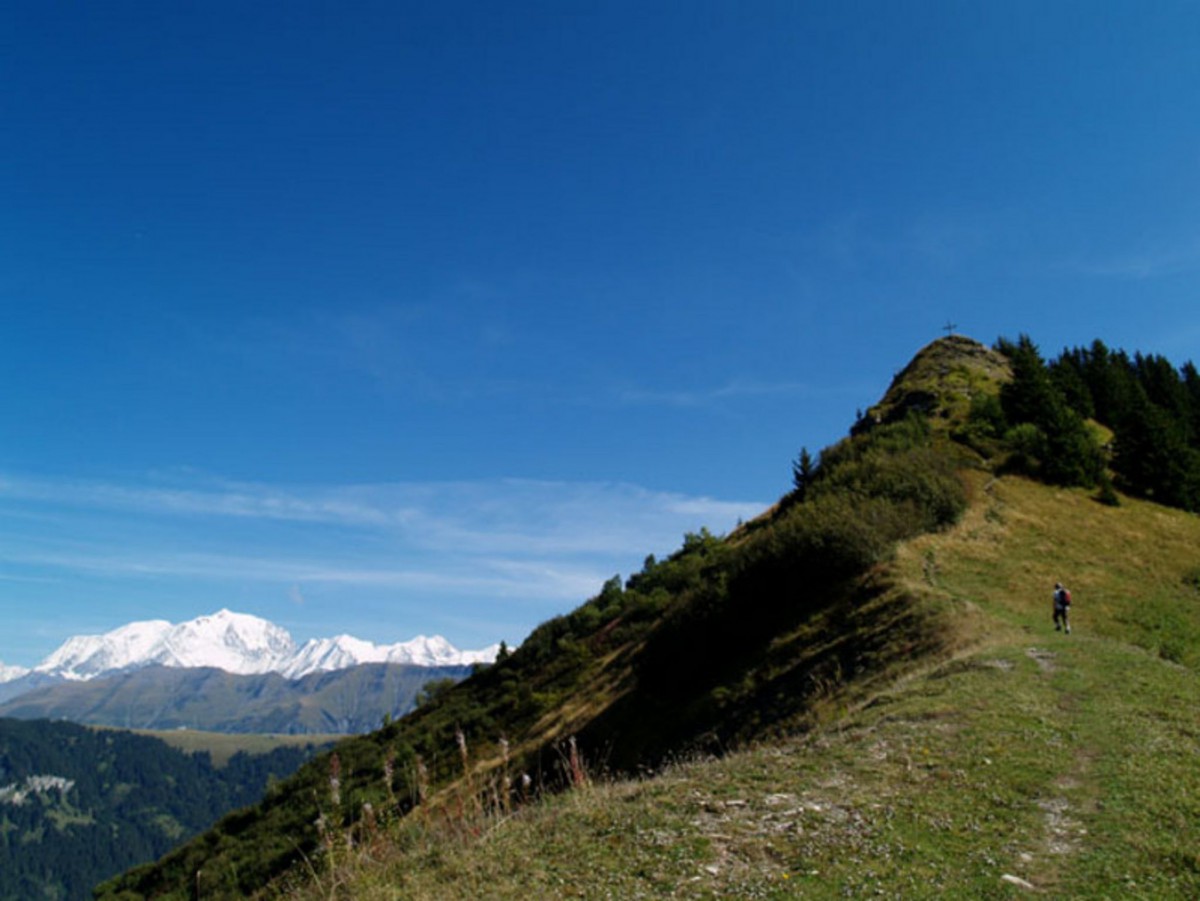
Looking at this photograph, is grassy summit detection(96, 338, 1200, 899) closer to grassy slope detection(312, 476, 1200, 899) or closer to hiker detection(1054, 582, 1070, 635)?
grassy slope detection(312, 476, 1200, 899)

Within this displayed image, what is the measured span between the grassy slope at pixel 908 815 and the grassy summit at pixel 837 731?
0.05 m

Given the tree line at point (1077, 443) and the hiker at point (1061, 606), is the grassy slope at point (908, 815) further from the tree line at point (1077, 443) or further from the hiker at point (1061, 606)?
the tree line at point (1077, 443)

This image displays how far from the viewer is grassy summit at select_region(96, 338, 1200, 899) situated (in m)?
7.22

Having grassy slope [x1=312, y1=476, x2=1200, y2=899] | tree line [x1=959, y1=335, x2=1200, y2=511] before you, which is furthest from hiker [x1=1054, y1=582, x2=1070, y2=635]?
tree line [x1=959, y1=335, x2=1200, y2=511]

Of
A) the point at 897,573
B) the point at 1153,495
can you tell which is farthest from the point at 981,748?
the point at 1153,495

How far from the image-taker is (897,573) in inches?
1221

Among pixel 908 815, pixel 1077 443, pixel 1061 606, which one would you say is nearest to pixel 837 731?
pixel 908 815

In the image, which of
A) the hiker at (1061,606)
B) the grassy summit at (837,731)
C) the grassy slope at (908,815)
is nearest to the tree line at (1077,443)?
the grassy summit at (837,731)

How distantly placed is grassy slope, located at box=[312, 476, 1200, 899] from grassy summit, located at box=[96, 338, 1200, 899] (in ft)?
0.16

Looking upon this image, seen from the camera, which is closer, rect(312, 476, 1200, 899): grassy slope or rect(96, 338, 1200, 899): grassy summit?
rect(312, 476, 1200, 899): grassy slope

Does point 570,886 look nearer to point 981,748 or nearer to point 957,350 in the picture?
point 981,748

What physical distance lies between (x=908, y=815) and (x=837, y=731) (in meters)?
5.67

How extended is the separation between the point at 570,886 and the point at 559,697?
39993 mm

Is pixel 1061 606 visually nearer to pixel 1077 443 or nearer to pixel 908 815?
pixel 908 815
